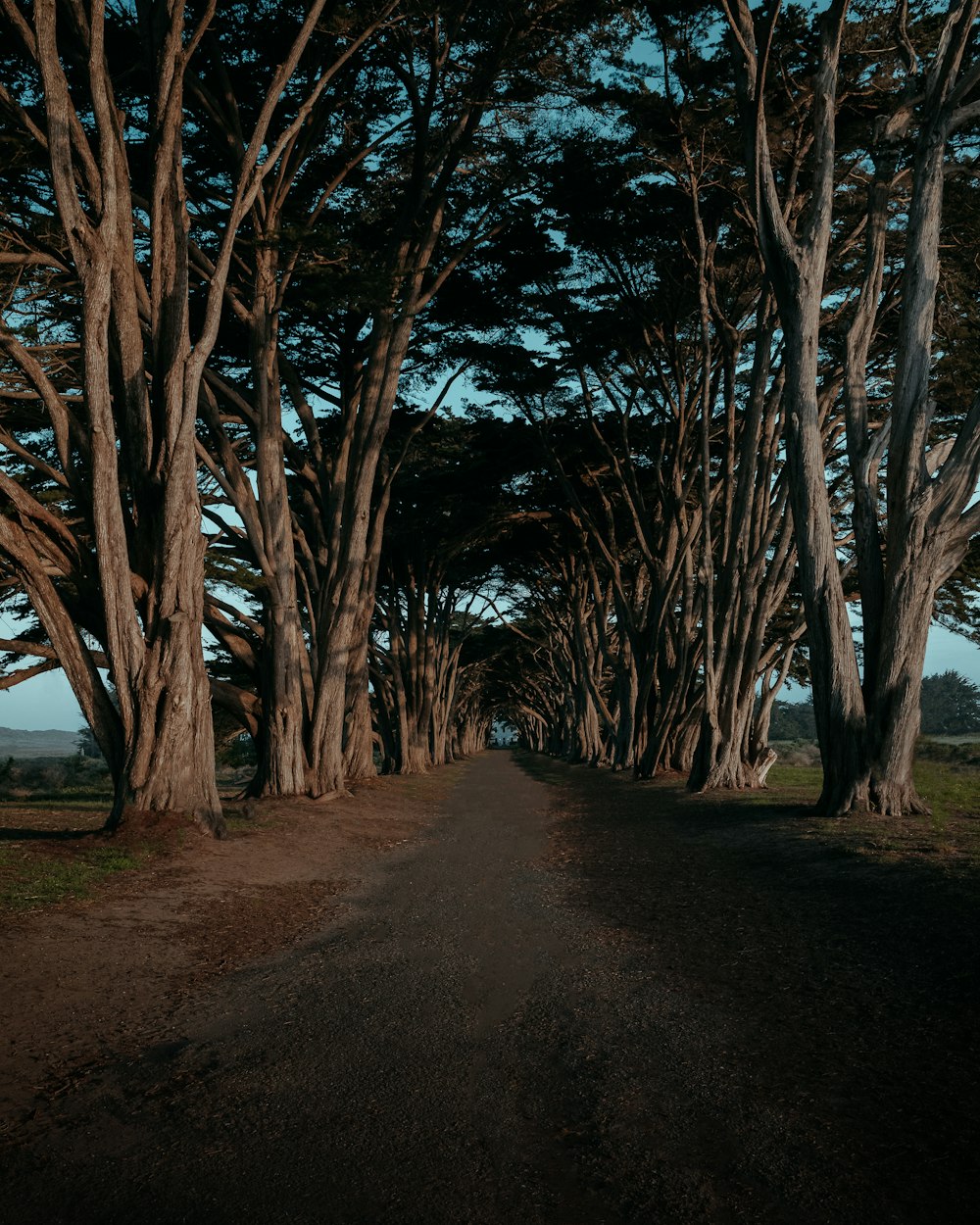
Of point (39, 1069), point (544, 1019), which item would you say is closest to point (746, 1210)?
point (544, 1019)

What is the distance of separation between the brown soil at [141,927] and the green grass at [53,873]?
7cm

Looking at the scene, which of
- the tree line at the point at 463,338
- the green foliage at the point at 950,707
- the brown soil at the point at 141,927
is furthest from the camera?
the green foliage at the point at 950,707

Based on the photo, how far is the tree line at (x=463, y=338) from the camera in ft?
30.4

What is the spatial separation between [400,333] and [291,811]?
794 cm

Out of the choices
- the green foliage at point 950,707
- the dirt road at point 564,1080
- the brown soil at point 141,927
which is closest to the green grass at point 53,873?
the brown soil at point 141,927

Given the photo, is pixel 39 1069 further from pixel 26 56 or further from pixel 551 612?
pixel 551 612

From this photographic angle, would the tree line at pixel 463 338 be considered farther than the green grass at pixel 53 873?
Yes

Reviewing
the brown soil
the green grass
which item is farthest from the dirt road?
the green grass

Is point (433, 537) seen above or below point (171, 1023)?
above

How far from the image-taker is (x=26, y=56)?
35.0ft

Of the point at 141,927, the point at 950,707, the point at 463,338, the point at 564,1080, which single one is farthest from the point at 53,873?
the point at 950,707

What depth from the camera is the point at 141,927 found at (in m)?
6.12

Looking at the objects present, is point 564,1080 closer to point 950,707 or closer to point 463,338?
point 463,338

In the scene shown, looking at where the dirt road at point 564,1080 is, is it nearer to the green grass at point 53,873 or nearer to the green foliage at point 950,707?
the green grass at point 53,873
